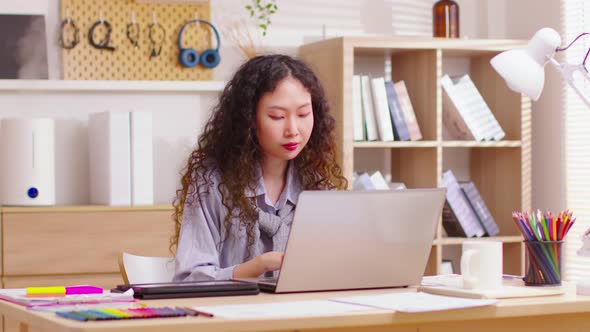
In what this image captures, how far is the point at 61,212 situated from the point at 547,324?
207 cm

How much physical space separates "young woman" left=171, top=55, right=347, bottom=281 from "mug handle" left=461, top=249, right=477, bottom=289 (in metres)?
0.57

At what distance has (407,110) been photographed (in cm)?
399

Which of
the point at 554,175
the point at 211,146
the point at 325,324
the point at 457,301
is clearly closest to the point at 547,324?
the point at 457,301

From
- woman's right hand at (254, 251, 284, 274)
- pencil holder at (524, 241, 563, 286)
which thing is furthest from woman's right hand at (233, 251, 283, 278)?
pencil holder at (524, 241, 563, 286)

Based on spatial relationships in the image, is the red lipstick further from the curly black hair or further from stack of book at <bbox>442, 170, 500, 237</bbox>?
stack of book at <bbox>442, 170, 500, 237</bbox>

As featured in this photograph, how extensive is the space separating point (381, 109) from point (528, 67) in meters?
1.73

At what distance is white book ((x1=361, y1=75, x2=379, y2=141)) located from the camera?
12.8ft

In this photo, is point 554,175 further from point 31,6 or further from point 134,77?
point 31,6

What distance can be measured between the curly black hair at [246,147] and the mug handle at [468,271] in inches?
24.0

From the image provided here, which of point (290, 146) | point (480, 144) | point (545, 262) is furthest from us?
point (480, 144)

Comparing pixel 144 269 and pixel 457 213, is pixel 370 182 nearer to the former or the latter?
pixel 457 213

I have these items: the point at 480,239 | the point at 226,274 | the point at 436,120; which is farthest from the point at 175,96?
the point at 226,274

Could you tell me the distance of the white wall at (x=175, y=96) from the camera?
3785 millimetres

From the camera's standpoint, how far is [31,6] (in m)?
3.78
